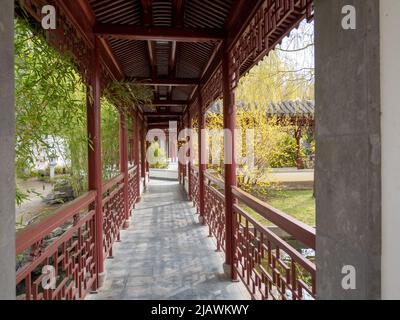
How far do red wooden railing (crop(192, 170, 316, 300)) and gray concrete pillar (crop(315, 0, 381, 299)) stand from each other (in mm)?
326

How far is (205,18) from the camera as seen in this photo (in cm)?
310

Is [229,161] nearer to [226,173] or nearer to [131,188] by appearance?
[226,173]

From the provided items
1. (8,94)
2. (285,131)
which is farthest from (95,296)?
(285,131)

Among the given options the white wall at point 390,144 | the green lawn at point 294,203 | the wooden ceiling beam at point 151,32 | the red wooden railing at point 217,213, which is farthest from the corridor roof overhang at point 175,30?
the green lawn at point 294,203

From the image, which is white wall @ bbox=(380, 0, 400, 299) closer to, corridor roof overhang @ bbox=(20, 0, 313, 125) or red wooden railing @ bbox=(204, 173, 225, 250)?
corridor roof overhang @ bbox=(20, 0, 313, 125)

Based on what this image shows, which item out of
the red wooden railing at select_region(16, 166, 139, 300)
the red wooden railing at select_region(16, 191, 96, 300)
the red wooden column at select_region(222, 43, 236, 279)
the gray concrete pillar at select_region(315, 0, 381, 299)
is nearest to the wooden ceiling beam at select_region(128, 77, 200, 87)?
the red wooden railing at select_region(16, 166, 139, 300)

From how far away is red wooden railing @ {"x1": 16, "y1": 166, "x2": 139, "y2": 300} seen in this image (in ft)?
5.10

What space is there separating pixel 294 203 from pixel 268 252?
6.00 m

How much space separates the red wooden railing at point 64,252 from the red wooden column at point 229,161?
1314 millimetres

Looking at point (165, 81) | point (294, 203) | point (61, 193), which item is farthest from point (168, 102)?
point (294, 203)

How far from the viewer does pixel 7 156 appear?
3.30 ft

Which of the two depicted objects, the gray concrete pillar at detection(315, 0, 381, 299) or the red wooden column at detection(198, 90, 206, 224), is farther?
the red wooden column at detection(198, 90, 206, 224)

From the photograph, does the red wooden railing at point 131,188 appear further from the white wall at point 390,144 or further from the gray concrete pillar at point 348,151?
the white wall at point 390,144
